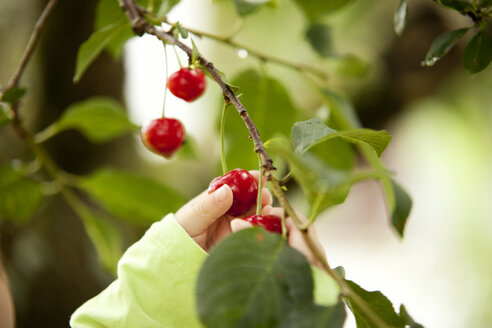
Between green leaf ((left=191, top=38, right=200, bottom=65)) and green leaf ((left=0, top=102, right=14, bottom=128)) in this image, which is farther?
green leaf ((left=0, top=102, right=14, bottom=128))

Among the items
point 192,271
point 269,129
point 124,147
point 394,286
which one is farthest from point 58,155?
point 394,286

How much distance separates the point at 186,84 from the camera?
0.53 m

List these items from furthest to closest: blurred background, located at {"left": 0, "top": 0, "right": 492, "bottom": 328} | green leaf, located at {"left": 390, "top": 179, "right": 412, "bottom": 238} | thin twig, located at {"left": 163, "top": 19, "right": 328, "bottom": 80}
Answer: blurred background, located at {"left": 0, "top": 0, "right": 492, "bottom": 328} < thin twig, located at {"left": 163, "top": 19, "right": 328, "bottom": 80} < green leaf, located at {"left": 390, "top": 179, "right": 412, "bottom": 238}

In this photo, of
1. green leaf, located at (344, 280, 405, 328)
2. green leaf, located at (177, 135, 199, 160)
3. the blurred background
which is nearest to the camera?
green leaf, located at (344, 280, 405, 328)

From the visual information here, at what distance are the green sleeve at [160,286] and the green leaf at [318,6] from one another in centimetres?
41

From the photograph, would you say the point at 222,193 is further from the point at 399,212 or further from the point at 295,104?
the point at 295,104

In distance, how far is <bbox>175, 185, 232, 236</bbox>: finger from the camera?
1.33ft

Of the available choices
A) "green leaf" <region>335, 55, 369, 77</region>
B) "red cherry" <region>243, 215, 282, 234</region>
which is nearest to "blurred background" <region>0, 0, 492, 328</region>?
"green leaf" <region>335, 55, 369, 77</region>

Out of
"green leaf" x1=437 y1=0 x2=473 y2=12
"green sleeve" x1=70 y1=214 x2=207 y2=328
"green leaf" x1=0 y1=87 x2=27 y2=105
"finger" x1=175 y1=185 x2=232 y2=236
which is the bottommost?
"green sleeve" x1=70 y1=214 x2=207 y2=328

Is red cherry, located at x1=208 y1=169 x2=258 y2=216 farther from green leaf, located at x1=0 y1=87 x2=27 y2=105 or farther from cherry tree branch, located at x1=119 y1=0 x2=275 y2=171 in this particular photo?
green leaf, located at x1=0 y1=87 x2=27 y2=105

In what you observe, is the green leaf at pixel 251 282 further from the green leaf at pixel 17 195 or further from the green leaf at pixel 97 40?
the green leaf at pixel 17 195

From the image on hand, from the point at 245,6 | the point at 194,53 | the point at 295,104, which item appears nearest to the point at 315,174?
the point at 194,53

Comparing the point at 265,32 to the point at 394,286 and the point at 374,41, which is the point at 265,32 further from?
the point at 394,286

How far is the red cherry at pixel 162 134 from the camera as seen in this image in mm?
551
